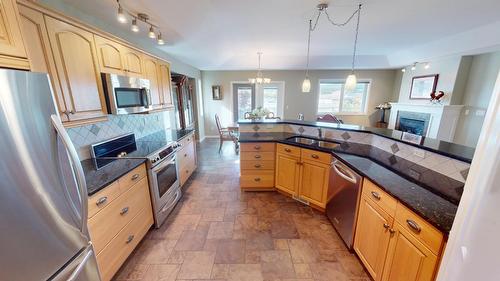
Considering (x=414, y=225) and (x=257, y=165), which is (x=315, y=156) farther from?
(x=414, y=225)

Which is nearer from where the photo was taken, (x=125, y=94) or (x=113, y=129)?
(x=125, y=94)

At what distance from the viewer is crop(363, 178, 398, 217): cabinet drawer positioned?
4.40 feet

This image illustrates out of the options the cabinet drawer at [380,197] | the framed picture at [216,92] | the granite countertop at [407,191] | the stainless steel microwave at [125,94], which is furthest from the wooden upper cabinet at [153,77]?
the framed picture at [216,92]


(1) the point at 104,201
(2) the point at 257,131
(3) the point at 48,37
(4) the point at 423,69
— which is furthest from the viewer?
(4) the point at 423,69

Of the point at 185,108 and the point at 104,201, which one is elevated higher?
the point at 185,108

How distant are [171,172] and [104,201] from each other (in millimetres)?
1090

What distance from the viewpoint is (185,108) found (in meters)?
5.27

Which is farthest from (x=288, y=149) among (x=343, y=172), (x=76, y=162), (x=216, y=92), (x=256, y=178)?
(x=216, y=92)

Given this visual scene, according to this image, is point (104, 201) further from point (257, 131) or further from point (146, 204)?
point (257, 131)

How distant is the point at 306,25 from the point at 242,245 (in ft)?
11.1

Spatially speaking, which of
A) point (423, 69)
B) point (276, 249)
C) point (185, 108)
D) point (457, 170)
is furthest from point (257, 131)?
point (423, 69)

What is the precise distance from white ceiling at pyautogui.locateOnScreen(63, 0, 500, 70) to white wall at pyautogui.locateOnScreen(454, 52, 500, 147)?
29.1 inches

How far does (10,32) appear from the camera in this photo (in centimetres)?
98

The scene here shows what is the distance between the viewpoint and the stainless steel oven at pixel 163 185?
213cm
